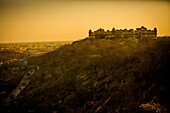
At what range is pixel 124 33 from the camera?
6194 centimetres

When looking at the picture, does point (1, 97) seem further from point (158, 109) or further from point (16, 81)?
point (158, 109)

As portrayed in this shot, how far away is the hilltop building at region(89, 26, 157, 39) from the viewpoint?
5721cm

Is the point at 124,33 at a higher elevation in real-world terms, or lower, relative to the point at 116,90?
higher

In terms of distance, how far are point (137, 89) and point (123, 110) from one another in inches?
113

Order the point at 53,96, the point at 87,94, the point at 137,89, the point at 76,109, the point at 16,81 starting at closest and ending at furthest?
1. the point at 137,89
2. the point at 76,109
3. the point at 87,94
4. the point at 53,96
5. the point at 16,81

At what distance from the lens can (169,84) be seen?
1192cm

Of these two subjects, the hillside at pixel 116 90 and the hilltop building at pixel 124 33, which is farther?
the hilltop building at pixel 124 33

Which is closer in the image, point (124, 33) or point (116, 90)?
point (116, 90)

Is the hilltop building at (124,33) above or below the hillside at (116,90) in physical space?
above

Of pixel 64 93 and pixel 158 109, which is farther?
pixel 64 93

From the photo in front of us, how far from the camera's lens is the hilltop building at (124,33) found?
188 ft

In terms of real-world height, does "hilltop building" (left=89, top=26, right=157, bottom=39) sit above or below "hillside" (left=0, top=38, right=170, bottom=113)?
above

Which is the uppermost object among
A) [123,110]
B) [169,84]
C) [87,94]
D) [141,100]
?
[169,84]

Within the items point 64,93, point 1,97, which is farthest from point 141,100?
point 1,97
